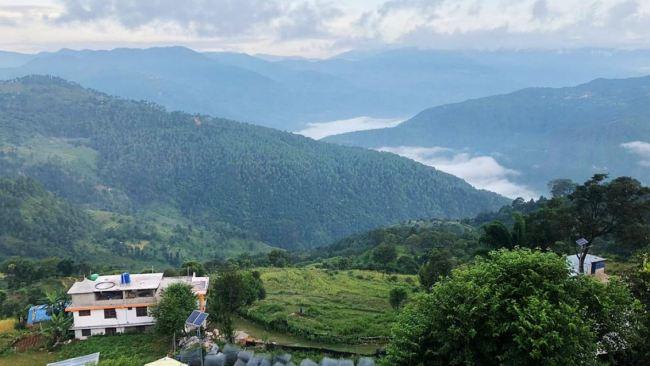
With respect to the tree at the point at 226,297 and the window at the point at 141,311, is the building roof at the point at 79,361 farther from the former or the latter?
the tree at the point at 226,297

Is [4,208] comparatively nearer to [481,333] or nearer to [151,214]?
[151,214]

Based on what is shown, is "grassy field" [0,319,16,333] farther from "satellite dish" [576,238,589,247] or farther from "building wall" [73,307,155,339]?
"satellite dish" [576,238,589,247]

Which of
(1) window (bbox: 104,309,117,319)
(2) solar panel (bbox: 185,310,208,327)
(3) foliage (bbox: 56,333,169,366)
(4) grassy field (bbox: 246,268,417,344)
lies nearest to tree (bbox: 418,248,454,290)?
(4) grassy field (bbox: 246,268,417,344)

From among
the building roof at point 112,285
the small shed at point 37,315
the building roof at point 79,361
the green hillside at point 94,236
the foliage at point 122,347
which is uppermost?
the building roof at point 112,285

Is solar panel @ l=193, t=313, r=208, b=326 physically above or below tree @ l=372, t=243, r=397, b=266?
above

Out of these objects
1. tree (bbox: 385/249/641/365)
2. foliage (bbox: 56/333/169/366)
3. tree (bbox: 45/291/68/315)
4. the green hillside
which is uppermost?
tree (bbox: 385/249/641/365)

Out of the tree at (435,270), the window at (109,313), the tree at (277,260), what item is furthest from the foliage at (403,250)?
the window at (109,313)

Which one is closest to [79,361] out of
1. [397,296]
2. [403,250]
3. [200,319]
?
[200,319]
